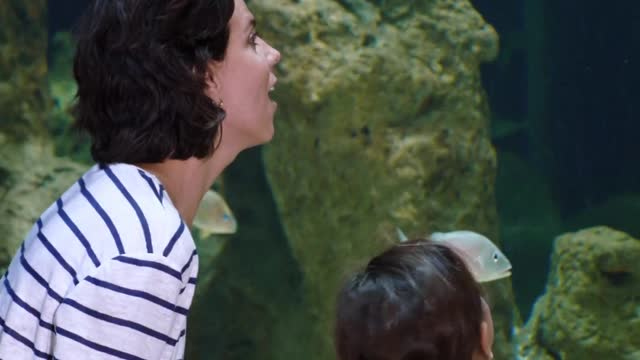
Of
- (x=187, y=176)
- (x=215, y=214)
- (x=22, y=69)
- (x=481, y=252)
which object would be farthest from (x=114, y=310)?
(x=22, y=69)

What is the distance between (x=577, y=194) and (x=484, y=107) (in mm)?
10532

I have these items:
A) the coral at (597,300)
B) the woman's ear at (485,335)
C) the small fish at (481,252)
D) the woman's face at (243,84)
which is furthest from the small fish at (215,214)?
the woman's ear at (485,335)

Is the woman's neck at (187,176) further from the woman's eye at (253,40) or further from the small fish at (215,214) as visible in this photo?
the small fish at (215,214)

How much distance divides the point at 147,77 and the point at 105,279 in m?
0.47

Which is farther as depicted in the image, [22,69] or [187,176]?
[22,69]

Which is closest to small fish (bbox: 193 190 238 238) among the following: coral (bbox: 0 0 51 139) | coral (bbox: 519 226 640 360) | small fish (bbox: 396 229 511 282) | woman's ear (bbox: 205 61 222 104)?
coral (bbox: 0 0 51 139)

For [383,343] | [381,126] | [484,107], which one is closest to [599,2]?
[484,107]

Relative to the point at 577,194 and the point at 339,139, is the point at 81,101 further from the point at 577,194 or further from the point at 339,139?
the point at 577,194

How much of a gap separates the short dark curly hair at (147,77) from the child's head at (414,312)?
1.70 feet

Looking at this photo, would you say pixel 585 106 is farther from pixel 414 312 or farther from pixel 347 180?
pixel 414 312

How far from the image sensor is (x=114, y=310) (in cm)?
158

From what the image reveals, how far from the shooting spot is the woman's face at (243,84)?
199 centimetres

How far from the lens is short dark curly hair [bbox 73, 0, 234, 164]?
1.79 meters

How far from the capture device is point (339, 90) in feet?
20.4
